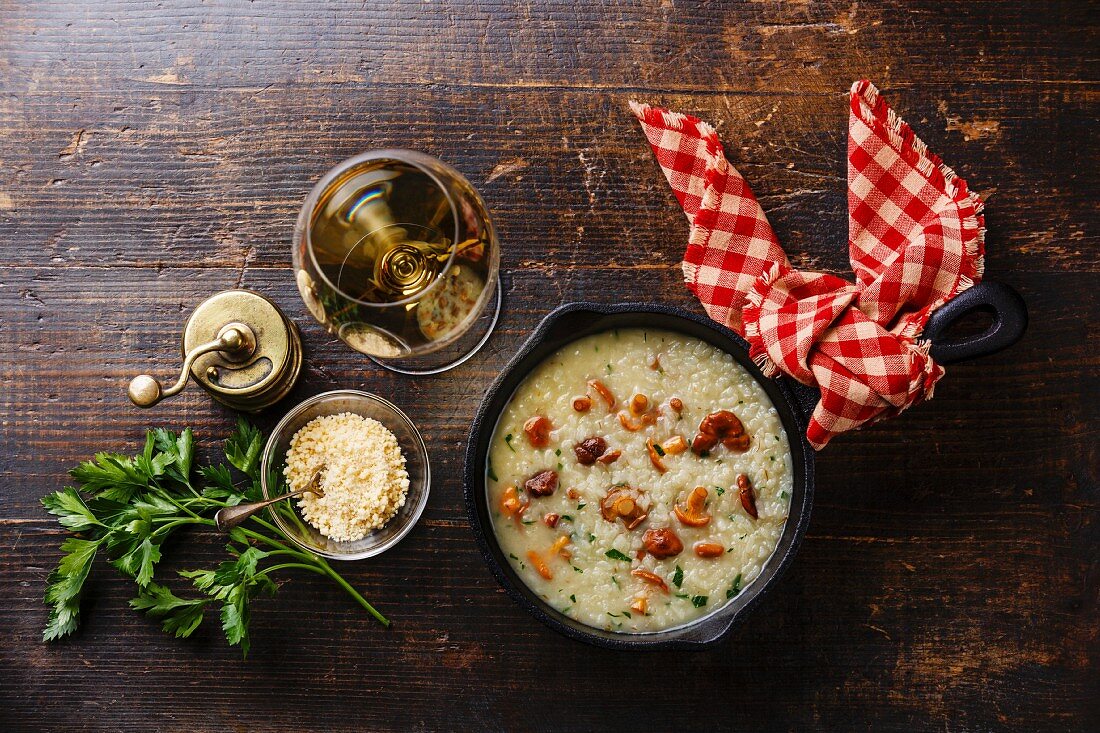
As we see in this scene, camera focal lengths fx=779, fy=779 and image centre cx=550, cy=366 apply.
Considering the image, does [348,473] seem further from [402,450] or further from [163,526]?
[163,526]

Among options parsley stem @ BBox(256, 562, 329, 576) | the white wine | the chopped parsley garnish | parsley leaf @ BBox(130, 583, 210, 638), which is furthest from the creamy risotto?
parsley leaf @ BBox(130, 583, 210, 638)

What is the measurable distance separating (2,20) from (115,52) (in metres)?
0.28

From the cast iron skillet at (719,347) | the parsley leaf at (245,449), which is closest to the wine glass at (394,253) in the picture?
the cast iron skillet at (719,347)

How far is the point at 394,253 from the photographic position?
151 cm

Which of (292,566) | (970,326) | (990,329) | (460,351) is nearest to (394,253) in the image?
(460,351)

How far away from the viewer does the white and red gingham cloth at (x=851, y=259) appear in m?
1.62

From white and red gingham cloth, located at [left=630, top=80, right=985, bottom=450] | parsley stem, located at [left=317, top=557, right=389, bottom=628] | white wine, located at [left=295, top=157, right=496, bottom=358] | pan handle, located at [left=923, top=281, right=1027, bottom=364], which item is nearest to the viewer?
white wine, located at [left=295, top=157, right=496, bottom=358]

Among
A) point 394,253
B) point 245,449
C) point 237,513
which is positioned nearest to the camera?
point 394,253

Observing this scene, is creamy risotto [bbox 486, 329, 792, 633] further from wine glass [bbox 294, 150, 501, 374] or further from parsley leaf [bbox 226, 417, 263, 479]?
parsley leaf [bbox 226, 417, 263, 479]

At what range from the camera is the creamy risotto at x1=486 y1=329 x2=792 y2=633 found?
5.38 feet

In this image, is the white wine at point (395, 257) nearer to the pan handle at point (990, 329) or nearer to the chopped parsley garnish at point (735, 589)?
the chopped parsley garnish at point (735, 589)

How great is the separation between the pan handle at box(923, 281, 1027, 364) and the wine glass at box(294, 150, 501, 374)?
90 centimetres

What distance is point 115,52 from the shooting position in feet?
6.02

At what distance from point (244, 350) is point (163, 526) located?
423 millimetres
